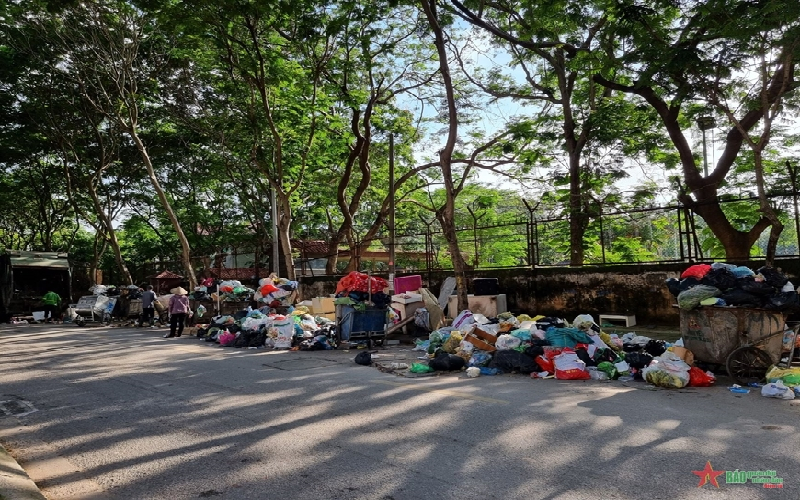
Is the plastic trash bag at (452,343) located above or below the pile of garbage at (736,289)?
below

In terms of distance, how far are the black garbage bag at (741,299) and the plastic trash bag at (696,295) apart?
0.16 meters

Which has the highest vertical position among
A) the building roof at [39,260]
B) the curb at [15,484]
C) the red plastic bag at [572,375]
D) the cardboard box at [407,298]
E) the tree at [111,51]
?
the tree at [111,51]

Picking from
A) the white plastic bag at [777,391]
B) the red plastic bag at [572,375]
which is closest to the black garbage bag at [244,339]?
the red plastic bag at [572,375]

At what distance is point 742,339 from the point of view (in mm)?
7652

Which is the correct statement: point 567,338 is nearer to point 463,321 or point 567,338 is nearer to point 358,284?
point 463,321

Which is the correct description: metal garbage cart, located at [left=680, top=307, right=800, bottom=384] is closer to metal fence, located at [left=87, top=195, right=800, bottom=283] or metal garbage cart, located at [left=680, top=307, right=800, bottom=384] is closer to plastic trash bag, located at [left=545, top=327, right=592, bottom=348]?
plastic trash bag, located at [left=545, top=327, right=592, bottom=348]

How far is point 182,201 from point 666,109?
77.2 feet

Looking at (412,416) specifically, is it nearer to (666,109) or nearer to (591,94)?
(666,109)

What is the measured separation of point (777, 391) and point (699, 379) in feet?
3.10

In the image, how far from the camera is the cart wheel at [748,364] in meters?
7.42

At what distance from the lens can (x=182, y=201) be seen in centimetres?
2983

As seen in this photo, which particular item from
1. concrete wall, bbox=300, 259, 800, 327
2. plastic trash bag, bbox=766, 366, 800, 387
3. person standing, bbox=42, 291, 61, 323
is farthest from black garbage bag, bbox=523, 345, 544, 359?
person standing, bbox=42, 291, 61, 323

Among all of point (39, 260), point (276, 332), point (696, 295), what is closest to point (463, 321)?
point (276, 332)

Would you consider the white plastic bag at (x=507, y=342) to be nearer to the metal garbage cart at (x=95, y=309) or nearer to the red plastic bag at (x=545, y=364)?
the red plastic bag at (x=545, y=364)
